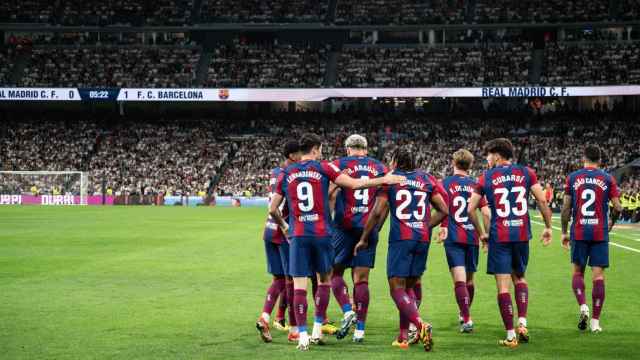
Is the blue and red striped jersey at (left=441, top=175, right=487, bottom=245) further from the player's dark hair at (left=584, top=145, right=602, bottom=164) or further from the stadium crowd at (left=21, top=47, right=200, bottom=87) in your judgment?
the stadium crowd at (left=21, top=47, right=200, bottom=87)

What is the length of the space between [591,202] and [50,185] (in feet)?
179

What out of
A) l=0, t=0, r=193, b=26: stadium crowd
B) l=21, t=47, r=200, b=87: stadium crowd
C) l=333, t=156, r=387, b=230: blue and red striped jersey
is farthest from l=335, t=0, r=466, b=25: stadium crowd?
l=333, t=156, r=387, b=230: blue and red striped jersey

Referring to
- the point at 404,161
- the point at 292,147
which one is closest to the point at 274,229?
the point at 292,147

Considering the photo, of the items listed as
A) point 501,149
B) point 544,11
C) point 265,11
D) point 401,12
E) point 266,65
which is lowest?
point 501,149

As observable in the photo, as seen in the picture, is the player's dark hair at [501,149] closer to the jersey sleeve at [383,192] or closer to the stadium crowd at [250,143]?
the jersey sleeve at [383,192]

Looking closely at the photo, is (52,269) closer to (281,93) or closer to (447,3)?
(281,93)

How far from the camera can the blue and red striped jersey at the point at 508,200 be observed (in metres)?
11.1

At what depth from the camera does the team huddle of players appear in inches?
416

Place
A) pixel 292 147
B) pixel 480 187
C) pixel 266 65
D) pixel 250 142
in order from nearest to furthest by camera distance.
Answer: pixel 292 147 < pixel 480 187 < pixel 250 142 < pixel 266 65

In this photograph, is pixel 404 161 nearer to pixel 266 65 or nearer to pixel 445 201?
pixel 445 201

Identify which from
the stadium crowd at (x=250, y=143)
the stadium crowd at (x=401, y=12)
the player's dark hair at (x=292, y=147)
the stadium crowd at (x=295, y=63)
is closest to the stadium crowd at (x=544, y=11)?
the stadium crowd at (x=295, y=63)

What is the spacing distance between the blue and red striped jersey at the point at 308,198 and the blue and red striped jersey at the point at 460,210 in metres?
1.97

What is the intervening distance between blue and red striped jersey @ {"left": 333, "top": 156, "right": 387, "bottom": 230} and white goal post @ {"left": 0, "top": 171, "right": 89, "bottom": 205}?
52147 millimetres

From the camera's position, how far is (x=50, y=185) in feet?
203
